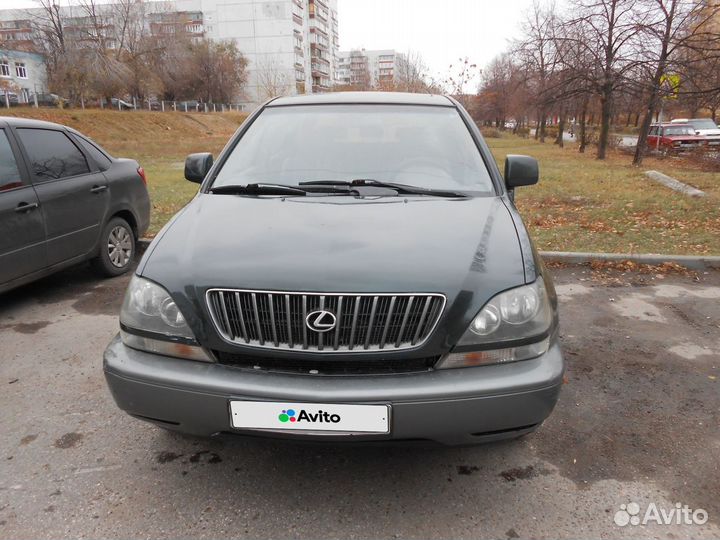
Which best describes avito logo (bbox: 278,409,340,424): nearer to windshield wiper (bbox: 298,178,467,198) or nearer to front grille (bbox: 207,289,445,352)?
front grille (bbox: 207,289,445,352)

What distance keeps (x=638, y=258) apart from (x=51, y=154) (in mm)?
5929

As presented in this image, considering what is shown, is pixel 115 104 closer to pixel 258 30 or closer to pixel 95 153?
pixel 258 30

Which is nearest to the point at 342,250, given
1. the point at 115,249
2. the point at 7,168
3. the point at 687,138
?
the point at 7,168

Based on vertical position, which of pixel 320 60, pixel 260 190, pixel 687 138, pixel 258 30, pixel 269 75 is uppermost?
pixel 258 30

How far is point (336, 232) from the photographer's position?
2.30 m

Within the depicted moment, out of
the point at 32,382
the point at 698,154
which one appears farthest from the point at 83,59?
the point at 32,382

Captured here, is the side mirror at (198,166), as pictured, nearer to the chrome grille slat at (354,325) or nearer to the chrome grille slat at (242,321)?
the chrome grille slat at (242,321)

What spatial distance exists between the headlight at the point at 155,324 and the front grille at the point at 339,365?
0.53ft

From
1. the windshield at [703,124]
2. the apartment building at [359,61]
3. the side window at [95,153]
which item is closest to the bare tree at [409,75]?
the windshield at [703,124]

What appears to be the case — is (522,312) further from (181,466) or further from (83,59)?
(83,59)

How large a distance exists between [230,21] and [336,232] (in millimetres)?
87021

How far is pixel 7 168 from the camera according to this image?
4.30 meters

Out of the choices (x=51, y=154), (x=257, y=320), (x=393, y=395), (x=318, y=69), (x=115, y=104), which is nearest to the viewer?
(x=393, y=395)

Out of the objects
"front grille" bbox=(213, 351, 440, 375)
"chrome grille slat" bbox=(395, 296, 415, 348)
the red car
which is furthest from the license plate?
the red car
